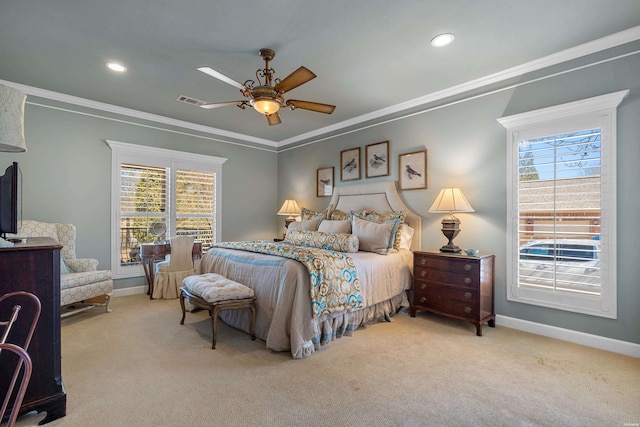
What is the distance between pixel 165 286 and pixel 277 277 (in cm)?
245

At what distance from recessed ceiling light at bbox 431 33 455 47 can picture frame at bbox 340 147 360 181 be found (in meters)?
2.26

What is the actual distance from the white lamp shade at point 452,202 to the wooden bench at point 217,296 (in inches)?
87.6

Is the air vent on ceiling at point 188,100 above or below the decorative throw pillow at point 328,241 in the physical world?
above

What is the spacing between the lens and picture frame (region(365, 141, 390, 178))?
4609mm

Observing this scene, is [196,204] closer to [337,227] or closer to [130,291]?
[130,291]

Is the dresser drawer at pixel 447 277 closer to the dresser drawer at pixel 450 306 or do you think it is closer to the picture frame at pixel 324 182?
the dresser drawer at pixel 450 306

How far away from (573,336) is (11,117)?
452cm

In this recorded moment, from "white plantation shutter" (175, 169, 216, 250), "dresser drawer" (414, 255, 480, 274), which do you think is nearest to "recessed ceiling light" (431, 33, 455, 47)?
"dresser drawer" (414, 255, 480, 274)

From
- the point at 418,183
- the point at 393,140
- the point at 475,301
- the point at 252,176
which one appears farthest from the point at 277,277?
the point at 252,176

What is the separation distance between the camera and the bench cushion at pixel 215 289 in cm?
276

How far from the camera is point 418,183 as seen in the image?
165 inches

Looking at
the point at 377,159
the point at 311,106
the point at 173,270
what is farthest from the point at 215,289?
the point at 377,159

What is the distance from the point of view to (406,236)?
161 inches

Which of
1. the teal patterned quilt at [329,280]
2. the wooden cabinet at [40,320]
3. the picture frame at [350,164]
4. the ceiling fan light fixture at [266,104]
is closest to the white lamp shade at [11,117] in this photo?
the wooden cabinet at [40,320]
